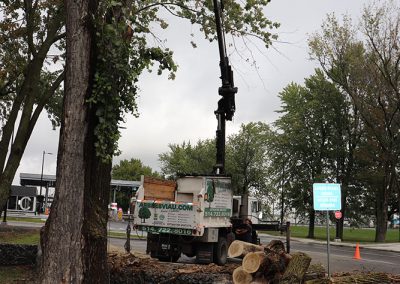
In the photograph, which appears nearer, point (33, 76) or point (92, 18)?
point (92, 18)

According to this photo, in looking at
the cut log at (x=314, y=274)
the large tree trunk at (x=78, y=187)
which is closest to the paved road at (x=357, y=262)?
the cut log at (x=314, y=274)

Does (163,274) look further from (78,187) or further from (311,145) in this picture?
(311,145)

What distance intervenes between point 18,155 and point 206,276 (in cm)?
862

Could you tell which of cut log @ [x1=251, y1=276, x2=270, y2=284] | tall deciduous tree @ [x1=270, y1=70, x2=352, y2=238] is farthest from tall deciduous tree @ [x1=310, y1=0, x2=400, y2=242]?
cut log @ [x1=251, y1=276, x2=270, y2=284]

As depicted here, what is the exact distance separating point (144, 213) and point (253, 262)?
6.17 meters

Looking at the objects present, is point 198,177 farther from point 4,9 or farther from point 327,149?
point 327,149

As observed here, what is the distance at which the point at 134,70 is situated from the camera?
8.04 meters

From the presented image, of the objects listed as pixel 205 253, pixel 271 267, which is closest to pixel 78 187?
pixel 271 267

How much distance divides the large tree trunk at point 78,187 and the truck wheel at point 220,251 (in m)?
8.62

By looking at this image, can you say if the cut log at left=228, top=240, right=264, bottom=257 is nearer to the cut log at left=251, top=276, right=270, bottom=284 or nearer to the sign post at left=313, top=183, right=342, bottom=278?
the cut log at left=251, top=276, right=270, bottom=284

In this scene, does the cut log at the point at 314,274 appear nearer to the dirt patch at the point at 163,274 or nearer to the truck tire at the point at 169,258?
the dirt patch at the point at 163,274

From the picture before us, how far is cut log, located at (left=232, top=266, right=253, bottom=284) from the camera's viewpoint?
34.8 feet

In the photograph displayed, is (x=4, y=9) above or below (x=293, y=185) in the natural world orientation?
above

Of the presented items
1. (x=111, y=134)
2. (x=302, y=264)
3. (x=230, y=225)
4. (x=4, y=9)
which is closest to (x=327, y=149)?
(x=230, y=225)
